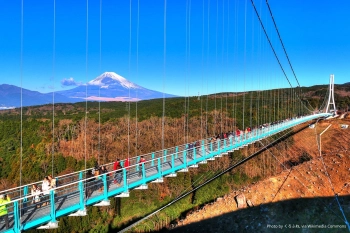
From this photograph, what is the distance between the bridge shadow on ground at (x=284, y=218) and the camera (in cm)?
2164

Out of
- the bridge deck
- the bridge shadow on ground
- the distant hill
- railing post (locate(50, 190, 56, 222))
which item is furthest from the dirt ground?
railing post (locate(50, 190, 56, 222))

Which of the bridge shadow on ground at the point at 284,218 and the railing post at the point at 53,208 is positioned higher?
the railing post at the point at 53,208

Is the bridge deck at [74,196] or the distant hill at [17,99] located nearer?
the bridge deck at [74,196]

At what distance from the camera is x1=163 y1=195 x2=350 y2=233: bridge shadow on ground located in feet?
71.0

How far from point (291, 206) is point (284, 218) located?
1.46 m

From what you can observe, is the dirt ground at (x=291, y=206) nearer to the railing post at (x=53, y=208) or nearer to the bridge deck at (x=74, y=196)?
the bridge deck at (x=74, y=196)

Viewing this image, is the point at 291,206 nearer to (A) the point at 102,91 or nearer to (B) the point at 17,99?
(B) the point at 17,99

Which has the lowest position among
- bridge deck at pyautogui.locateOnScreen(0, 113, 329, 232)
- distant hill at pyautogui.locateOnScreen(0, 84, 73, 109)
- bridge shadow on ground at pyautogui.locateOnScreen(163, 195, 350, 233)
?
bridge shadow on ground at pyautogui.locateOnScreen(163, 195, 350, 233)

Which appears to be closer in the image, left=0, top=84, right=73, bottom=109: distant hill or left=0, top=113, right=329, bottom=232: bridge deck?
left=0, top=113, right=329, bottom=232: bridge deck

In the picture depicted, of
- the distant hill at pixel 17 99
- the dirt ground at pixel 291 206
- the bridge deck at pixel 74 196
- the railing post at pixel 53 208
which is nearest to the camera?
the bridge deck at pixel 74 196

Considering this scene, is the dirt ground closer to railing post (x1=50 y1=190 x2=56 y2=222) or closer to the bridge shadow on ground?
the bridge shadow on ground

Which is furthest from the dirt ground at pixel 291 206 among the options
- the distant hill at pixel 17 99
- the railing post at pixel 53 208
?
the railing post at pixel 53 208

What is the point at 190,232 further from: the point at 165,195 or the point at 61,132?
the point at 61,132

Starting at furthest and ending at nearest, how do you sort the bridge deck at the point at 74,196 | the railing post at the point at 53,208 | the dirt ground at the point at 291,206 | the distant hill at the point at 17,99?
the dirt ground at the point at 291,206 → the distant hill at the point at 17,99 → the railing post at the point at 53,208 → the bridge deck at the point at 74,196
